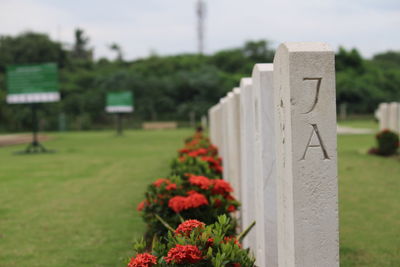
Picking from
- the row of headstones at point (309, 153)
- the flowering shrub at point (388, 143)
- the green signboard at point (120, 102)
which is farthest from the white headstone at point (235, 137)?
the green signboard at point (120, 102)

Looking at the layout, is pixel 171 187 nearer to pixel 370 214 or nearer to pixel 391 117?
pixel 370 214

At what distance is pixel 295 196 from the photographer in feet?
7.37

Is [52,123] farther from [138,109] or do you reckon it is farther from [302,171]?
[302,171]

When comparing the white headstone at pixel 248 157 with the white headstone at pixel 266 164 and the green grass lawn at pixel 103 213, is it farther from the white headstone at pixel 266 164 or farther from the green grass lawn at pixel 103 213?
the green grass lawn at pixel 103 213

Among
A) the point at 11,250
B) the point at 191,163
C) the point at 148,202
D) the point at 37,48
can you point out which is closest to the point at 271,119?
the point at 148,202

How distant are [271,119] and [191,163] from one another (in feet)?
9.42

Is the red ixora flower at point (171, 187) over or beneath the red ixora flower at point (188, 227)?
beneath

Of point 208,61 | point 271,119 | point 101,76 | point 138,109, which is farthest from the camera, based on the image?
point 208,61

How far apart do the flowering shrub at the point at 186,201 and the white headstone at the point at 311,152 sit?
161cm

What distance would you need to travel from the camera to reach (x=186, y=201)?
12.6 feet

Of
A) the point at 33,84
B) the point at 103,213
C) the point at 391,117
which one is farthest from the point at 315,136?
the point at 33,84

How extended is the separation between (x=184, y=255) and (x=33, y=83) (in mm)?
17752

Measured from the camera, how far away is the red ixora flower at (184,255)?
232cm

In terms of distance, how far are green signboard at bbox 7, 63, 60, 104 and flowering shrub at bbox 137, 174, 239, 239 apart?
49.3 feet
